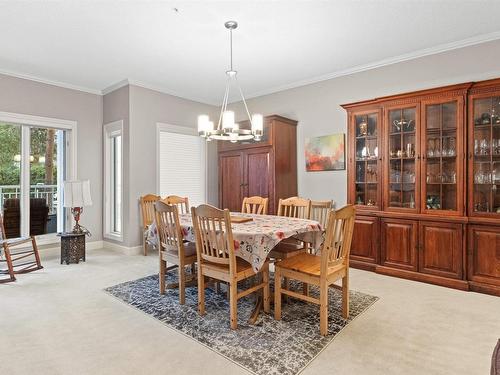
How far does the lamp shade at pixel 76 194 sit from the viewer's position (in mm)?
4387

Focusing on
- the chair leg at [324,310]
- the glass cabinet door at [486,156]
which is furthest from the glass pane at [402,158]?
the chair leg at [324,310]

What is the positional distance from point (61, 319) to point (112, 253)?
2.41 meters

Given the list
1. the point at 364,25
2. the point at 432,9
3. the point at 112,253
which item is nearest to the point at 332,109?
the point at 364,25

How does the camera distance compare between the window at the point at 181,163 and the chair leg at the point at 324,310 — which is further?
the window at the point at 181,163

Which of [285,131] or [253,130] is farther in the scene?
[285,131]

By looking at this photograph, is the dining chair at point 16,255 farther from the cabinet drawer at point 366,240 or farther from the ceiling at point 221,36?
the cabinet drawer at point 366,240

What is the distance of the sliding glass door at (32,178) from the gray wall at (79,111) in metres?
0.26

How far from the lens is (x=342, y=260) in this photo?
2.54 m

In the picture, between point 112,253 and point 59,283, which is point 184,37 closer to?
point 59,283

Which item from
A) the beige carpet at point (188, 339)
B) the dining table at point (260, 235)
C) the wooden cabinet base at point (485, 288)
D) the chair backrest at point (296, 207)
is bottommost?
the beige carpet at point (188, 339)

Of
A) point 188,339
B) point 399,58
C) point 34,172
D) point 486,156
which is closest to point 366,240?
point 486,156

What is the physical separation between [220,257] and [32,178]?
380 centimetres

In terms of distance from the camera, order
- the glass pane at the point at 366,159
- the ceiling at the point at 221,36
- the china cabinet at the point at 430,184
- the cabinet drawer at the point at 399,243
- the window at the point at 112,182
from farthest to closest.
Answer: the window at the point at 112,182 → the glass pane at the point at 366,159 → the cabinet drawer at the point at 399,243 → the china cabinet at the point at 430,184 → the ceiling at the point at 221,36

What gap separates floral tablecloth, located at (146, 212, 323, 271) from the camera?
2439 millimetres
